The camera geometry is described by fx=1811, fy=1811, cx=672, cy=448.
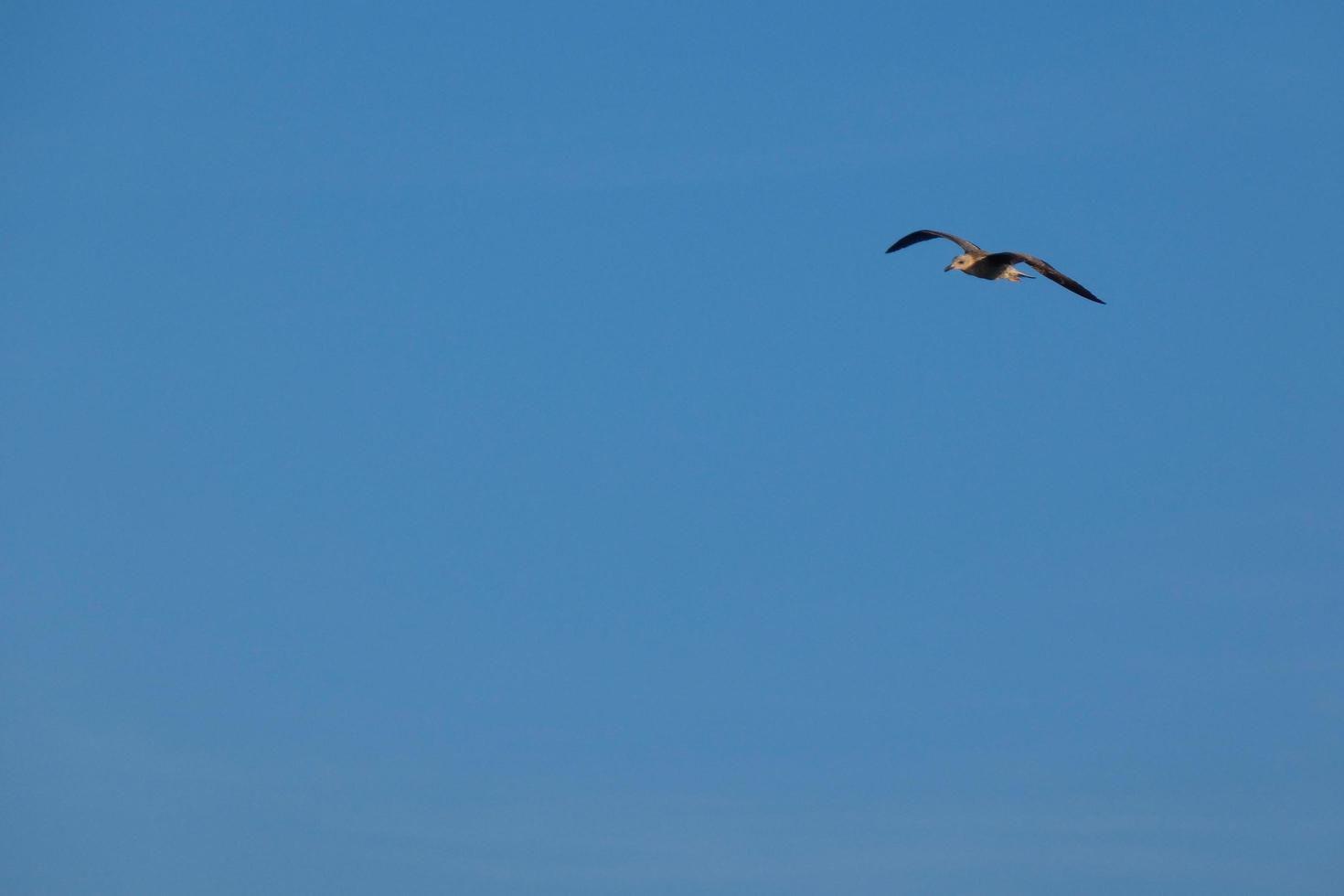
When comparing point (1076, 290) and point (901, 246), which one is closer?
point (1076, 290)

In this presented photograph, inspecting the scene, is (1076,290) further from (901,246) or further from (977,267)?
(901,246)

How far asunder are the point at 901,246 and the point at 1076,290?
24.5 ft

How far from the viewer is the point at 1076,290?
45000 millimetres

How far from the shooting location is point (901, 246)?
5134cm

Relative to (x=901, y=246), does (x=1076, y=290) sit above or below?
below

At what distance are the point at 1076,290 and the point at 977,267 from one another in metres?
4.22

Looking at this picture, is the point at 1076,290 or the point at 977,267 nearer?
the point at 1076,290

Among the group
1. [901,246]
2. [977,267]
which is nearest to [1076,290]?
[977,267]
